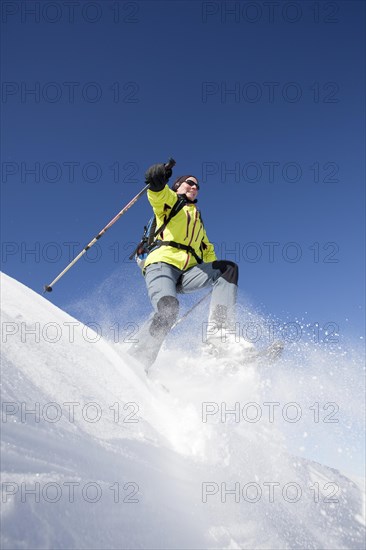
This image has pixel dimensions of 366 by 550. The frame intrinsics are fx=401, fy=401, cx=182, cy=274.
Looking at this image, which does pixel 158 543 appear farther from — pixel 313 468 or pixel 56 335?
pixel 313 468

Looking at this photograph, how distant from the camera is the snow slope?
1802 millimetres

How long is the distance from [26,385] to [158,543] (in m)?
1.13

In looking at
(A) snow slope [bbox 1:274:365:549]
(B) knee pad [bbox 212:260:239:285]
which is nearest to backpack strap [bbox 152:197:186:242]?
(B) knee pad [bbox 212:260:239:285]

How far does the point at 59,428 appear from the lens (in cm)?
224

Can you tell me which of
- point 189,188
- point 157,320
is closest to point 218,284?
point 157,320

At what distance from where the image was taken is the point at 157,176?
17.5 ft

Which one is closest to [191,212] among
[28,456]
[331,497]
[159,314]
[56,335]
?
[159,314]

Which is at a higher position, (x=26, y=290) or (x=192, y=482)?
(x=26, y=290)

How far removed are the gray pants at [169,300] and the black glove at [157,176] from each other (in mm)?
1209

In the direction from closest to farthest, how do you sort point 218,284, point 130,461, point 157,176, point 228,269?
point 130,461, point 157,176, point 218,284, point 228,269

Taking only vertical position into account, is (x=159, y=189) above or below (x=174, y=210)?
below

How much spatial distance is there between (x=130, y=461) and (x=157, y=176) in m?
3.79

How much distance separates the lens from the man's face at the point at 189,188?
21.1 feet

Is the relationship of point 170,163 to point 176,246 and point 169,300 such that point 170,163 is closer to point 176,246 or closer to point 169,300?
point 176,246
